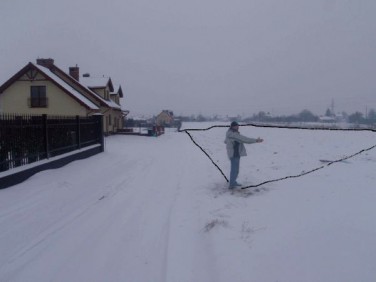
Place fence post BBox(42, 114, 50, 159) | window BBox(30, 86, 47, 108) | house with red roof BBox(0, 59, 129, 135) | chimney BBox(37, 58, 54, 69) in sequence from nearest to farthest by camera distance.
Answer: fence post BBox(42, 114, 50, 159)
house with red roof BBox(0, 59, 129, 135)
window BBox(30, 86, 47, 108)
chimney BBox(37, 58, 54, 69)

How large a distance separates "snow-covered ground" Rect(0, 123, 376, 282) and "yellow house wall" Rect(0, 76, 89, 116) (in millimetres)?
18009

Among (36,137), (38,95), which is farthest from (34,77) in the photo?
(36,137)

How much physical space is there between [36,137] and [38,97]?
1899 centimetres

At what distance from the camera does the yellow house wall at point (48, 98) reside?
25.4 metres

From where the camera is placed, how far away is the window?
2567cm

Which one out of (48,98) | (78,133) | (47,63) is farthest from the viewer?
(47,63)

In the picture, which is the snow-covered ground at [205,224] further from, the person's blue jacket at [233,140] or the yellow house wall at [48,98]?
the yellow house wall at [48,98]

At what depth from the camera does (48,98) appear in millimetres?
25672

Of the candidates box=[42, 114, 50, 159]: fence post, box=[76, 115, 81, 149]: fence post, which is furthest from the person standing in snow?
box=[76, 115, 81, 149]: fence post

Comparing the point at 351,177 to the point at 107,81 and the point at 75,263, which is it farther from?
the point at 107,81

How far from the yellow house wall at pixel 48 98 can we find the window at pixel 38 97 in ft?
0.97

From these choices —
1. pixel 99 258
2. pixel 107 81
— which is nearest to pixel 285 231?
pixel 99 258

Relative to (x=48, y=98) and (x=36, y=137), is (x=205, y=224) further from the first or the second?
(x=48, y=98)

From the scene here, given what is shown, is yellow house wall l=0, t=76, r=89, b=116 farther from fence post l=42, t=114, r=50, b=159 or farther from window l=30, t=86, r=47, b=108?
fence post l=42, t=114, r=50, b=159
